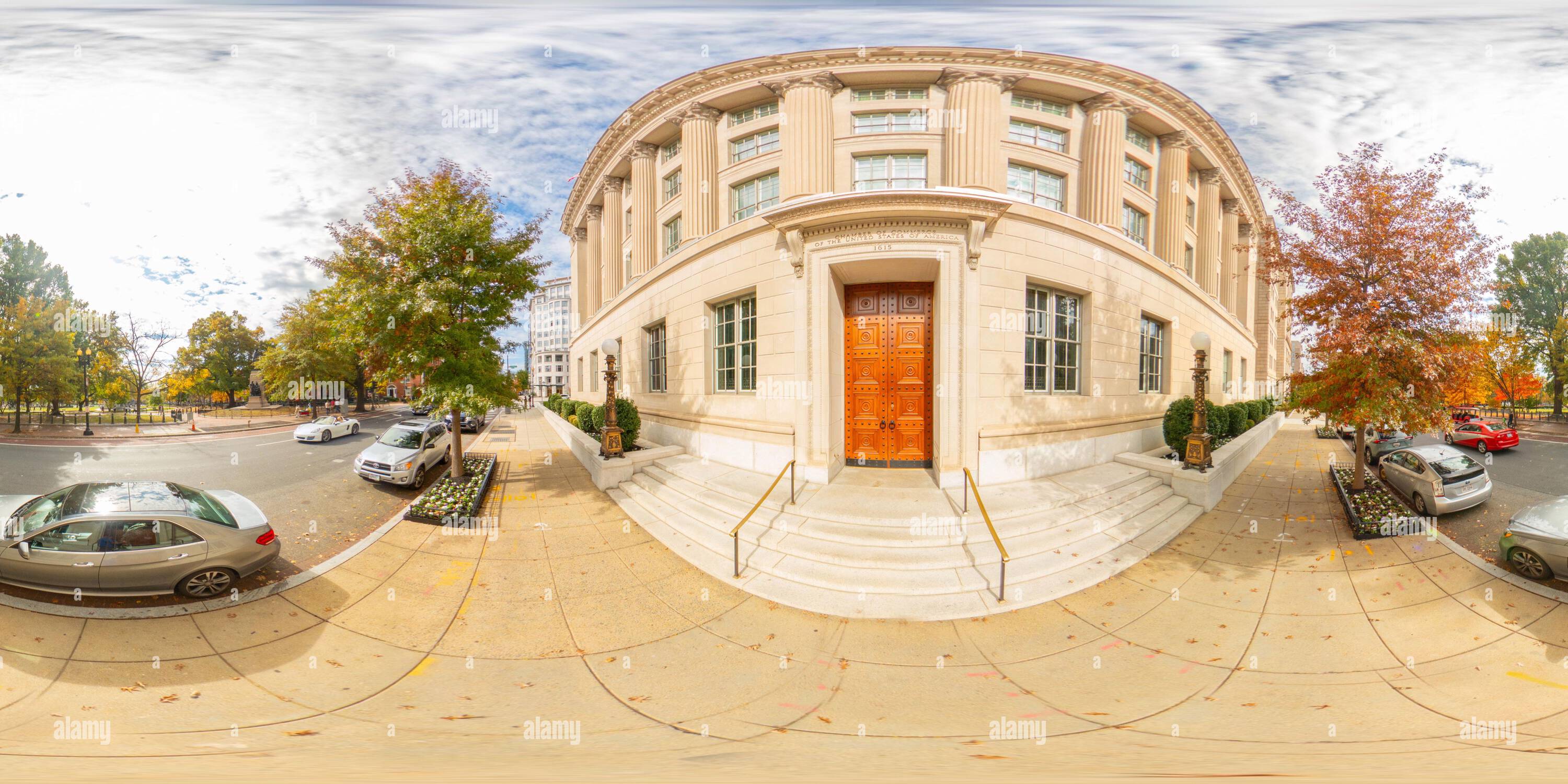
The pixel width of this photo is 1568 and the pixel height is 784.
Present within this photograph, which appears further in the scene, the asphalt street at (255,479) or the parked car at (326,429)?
the parked car at (326,429)

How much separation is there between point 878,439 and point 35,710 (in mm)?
10519

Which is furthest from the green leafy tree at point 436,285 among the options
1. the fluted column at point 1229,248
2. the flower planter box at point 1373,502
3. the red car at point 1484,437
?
the red car at point 1484,437

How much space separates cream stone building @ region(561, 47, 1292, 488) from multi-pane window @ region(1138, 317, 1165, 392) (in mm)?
82

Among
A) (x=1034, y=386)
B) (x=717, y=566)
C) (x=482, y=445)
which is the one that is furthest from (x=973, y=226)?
(x=482, y=445)

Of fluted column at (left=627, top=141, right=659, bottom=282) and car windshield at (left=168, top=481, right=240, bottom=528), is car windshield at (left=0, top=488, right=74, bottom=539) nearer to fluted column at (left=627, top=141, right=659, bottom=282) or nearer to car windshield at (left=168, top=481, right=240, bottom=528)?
car windshield at (left=168, top=481, right=240, bottom=528)

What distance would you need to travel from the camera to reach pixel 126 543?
227 inches

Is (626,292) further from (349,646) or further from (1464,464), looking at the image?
(1464,464)

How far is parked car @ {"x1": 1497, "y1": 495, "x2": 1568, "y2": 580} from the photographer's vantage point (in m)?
6.30

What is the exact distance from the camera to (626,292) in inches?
722

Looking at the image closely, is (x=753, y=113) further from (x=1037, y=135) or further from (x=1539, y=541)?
(x=1539, y=541)

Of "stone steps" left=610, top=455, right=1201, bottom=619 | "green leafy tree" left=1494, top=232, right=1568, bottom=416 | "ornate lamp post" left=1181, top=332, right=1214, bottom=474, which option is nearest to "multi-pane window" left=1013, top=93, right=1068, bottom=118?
"ornate lamp post" left=1181, top=332, right=1214, bottom=474

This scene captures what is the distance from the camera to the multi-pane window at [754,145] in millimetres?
13250

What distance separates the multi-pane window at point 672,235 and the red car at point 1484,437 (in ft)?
89.3

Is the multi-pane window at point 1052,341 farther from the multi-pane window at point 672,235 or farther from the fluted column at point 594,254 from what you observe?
the fluted column at point 594,254
